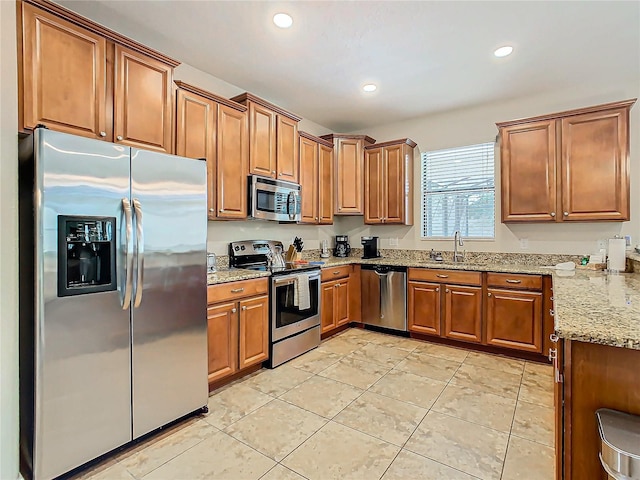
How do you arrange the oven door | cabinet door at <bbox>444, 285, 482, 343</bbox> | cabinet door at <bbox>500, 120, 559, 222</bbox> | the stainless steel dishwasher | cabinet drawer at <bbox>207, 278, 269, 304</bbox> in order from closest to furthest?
cabinet drawer at <bbox>207, 278, 269, 304</bbox>
the oven door
cabinet door at <bbox>500, 120, 559, 222</bbox>
cabinet door at <bbox>444, 285, 482, 343</bbox>
the stainless steel dishwasher

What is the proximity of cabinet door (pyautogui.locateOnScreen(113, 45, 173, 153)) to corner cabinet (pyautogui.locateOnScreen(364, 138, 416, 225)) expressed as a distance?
108 inches

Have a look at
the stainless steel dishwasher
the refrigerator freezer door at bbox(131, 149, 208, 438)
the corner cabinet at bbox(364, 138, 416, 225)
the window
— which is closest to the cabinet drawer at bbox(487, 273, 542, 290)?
the window

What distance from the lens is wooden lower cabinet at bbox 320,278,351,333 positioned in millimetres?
3850

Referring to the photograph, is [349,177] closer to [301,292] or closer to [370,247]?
[370,247]

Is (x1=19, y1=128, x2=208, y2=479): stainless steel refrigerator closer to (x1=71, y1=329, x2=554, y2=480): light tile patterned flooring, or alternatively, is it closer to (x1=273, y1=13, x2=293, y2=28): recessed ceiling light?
(x1=71, y1=329, x2=554, y2=480): light tile patterned flooring

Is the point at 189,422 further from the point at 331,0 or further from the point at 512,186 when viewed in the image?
the point at 512,186

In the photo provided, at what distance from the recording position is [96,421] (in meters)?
1.79

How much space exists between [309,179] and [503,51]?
228cm

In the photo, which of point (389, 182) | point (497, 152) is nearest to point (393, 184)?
point (389, 182)

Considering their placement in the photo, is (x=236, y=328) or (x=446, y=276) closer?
(x=236, y=328)

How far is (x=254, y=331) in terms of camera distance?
115 inches

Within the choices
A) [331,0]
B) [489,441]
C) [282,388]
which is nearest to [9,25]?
[331,0]

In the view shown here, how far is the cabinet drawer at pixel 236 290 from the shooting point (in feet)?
8.37

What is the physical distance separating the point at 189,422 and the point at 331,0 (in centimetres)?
293
